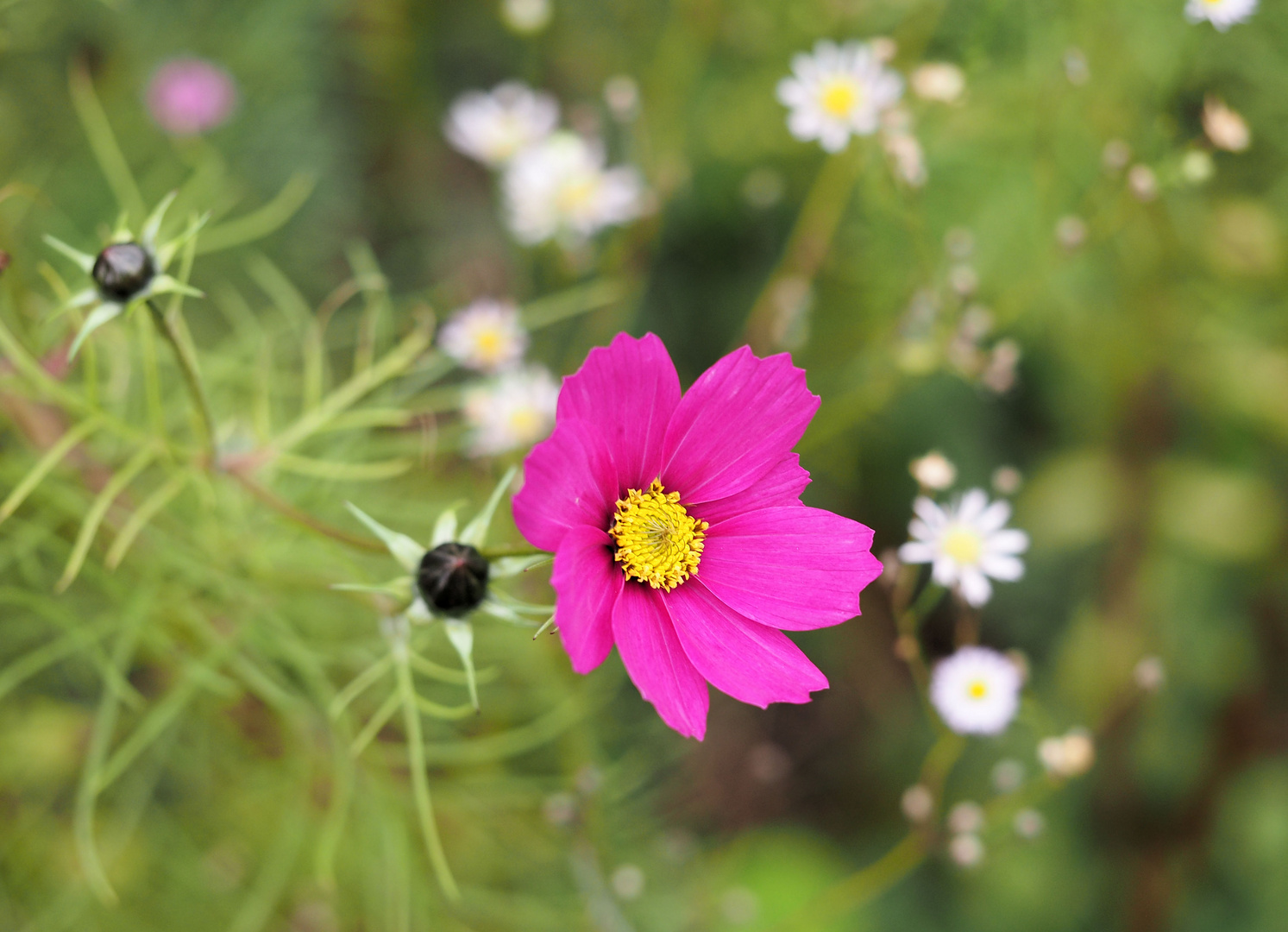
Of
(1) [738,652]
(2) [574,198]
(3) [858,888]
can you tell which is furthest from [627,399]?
(3) [858,888]

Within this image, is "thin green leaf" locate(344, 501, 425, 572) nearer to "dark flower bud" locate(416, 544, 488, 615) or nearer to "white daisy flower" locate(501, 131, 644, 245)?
"dark flower bud" locate(416, 544, 488, 615)

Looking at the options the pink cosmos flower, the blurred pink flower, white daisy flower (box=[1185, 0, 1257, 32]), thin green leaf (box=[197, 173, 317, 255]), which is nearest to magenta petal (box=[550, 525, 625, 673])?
the pink cosmos flower

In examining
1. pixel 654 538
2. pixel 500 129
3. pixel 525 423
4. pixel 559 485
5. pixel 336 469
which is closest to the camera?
pixel 559 485

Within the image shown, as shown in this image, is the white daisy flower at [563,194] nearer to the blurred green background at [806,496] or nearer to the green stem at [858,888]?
the blurred green background at [806,496]

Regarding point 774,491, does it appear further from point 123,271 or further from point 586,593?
point 123,271

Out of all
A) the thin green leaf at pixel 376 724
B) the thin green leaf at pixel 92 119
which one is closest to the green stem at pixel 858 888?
the thin green leaf at pixel 376 724
